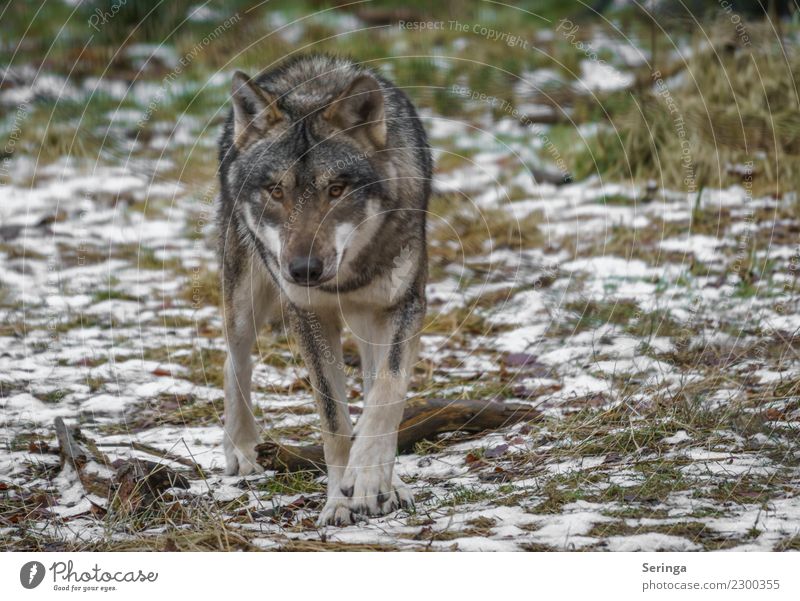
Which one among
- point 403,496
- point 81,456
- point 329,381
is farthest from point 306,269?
point 81,456

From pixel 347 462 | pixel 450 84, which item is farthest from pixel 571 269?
pixel 347 462

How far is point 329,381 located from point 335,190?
105 centimetres

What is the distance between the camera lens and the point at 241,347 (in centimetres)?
629

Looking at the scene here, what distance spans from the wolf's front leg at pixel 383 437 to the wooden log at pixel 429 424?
0.63m

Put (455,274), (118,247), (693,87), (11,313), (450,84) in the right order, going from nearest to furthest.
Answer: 1. (11,313)
2. (455,274)
3. (118,247)
4. (693,87)
5. (450,84)

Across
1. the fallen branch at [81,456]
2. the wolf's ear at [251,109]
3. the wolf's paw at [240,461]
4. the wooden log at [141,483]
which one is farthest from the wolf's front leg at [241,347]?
the wolf's ear at [251,109]

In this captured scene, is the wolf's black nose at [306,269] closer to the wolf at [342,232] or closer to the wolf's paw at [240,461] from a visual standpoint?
the wolf at [342,232]

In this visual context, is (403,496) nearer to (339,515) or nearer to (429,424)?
(339,515)

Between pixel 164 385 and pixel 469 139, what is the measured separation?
576 cm

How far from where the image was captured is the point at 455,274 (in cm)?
899

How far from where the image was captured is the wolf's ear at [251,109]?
17.1ft

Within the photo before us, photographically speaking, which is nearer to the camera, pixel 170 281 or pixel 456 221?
pixel 170 281
